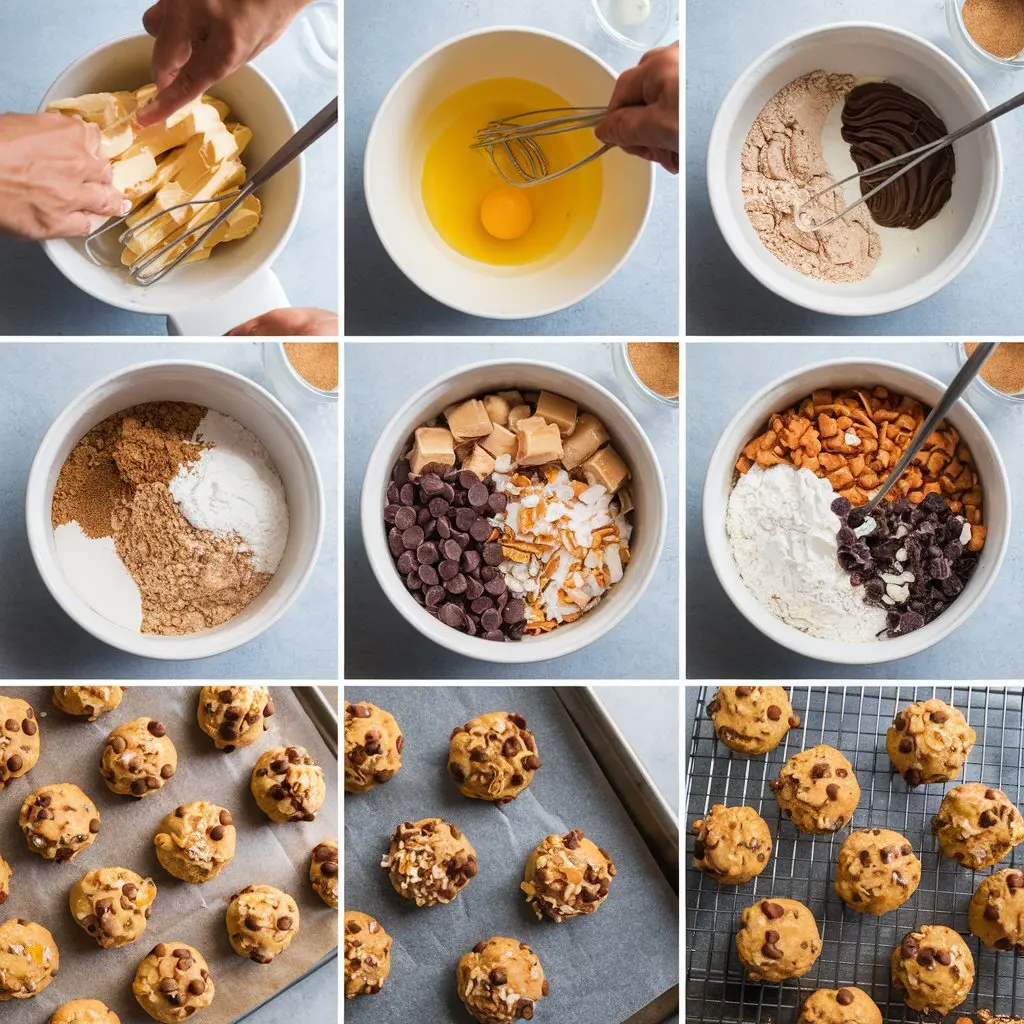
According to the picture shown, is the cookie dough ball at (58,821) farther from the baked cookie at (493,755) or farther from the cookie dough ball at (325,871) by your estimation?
the baked cookie at (493,755)

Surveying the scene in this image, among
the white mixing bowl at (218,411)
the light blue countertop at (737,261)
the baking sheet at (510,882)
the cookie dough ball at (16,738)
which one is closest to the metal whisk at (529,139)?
the light blue countertop at (737,261)

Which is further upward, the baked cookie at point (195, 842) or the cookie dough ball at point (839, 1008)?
the baked cookie at point (195, 842)

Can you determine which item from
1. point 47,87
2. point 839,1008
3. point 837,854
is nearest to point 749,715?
point 837,854

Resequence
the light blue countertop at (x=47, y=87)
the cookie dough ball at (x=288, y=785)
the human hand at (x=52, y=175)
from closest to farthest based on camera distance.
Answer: the human hand at (x=52, y=175) → the light blue countertop at (x=47, y=87) → the cookie dough ball at (x=288, y=785)

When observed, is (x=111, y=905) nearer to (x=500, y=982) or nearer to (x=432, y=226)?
(x=500, y=982)

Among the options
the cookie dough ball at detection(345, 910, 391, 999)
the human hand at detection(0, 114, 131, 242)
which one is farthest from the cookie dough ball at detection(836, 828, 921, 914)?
the human hand at detection(0, 114, 131, 242)

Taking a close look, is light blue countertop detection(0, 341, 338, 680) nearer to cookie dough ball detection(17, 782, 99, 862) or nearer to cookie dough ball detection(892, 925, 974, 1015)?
cookie dough ball detection(17, 782, 99, 862)

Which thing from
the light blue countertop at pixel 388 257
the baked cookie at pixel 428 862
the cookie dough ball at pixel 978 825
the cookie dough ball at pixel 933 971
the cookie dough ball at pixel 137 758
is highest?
the light blue countertop at pixel 388 257
